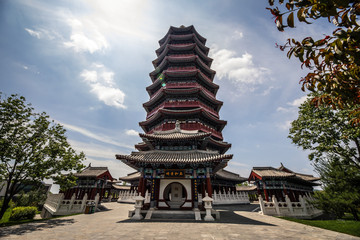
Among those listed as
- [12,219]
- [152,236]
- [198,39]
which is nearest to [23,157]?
[12,219]

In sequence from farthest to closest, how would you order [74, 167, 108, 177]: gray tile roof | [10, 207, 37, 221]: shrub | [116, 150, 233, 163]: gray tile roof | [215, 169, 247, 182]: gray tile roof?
[215, 169, 247, 182]: gray tile roof, [74, 167, 108, 177]: gray tile roof, [10, 207, 37, 221]: shrub, [116, 150, 233, 163]: gray tile roof

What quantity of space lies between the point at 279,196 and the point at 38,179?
2022 cm

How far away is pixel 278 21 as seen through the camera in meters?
2.23

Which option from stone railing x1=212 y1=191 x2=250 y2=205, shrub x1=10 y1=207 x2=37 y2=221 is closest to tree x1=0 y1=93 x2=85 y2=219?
shrub x1=10 y1=207 x2=37 y2=221

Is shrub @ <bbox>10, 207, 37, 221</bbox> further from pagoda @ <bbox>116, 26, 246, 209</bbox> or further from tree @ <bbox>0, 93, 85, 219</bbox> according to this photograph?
pagoda @ <bbox>116, 26, 246, 209</bbox>

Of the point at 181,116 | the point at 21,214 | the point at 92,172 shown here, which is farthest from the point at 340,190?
the point at 92,172

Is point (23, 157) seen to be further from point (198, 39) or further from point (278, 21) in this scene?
point (198, 39)

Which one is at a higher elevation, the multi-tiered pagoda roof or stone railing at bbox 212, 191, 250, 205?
the multi-tiered pagoda roof

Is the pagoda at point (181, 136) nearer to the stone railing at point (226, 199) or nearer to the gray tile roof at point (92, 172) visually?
the stone railing at point (226, 199)

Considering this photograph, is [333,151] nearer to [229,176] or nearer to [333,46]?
[229,176]

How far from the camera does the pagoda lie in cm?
1086

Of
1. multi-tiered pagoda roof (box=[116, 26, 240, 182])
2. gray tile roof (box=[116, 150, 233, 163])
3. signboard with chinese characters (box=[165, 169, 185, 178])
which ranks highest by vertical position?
multi-tiered pagoda roof (box=[116, 26, 240, 182])

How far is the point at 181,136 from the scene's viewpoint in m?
12.8

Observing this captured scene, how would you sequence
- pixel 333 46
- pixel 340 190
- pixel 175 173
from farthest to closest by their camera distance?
pixel 175 173, pixel 340 190, pixel 333 46
